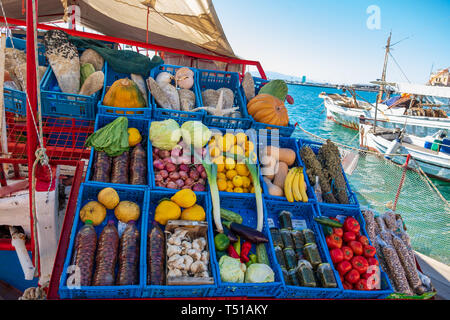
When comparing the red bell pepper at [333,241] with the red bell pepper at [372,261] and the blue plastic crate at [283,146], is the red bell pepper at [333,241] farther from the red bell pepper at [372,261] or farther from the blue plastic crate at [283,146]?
the blue plastic crate at [283,146]

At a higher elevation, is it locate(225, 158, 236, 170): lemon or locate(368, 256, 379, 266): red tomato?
locate(225, 158, 236, 170): lemon

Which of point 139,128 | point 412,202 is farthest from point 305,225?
point 412,202

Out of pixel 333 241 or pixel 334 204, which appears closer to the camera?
pixel 333 241

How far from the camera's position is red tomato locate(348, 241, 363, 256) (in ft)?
10.2

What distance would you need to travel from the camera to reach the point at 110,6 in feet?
26.2

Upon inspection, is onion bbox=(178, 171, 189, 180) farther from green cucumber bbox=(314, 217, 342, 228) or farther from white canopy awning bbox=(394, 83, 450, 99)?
white canopy awning bbox=(394, 83, 450, 99)

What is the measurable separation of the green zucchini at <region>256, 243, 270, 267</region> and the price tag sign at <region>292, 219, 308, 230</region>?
1.84ft

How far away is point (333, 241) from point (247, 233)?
38.7 inches

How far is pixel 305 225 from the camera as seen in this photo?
3.29 m

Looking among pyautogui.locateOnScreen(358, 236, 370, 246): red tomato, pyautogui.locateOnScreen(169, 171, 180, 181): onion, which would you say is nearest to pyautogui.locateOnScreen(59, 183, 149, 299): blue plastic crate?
pyautogui.locateOnScreen(169, 171, 180, 181): onion

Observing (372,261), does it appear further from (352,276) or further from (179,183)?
(179,183)
